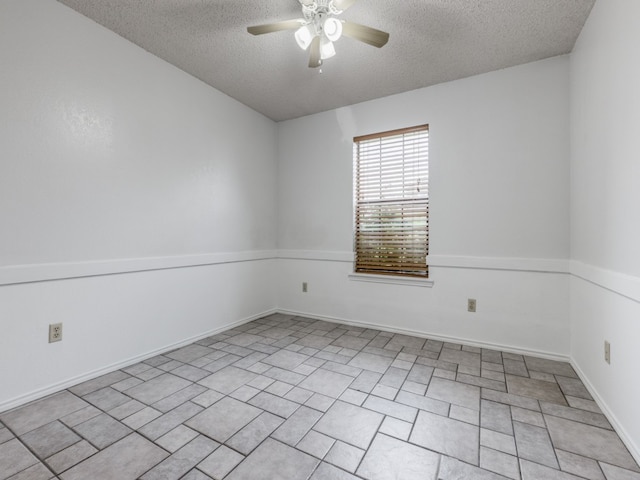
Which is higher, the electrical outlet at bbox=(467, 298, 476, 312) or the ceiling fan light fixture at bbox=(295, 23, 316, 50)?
the ceiling fan light fixture at bbox=(295, 23, 316, 50)

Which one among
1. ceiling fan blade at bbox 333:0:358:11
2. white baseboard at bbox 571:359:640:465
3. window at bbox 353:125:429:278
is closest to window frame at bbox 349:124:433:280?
window at bbox 353:125:429:278

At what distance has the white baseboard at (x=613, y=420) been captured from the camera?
1372 millimetres

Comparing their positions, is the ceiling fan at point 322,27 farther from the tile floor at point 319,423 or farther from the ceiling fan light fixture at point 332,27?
the tile floor at point 319,423

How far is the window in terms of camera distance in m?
3.05

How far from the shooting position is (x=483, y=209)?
8.95ft

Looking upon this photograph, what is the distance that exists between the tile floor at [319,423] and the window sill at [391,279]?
740 millimetres

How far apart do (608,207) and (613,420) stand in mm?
1150

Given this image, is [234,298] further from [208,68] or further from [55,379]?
[208,68]

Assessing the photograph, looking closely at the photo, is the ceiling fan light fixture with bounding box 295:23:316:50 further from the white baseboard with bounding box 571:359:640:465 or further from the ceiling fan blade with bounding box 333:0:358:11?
the white baseboard with bounding box 571:359:640:465

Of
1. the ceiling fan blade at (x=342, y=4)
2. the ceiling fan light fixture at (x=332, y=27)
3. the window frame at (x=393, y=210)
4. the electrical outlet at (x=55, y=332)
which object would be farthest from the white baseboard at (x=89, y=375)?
the ceiling fan blade at (x=342, y=4)

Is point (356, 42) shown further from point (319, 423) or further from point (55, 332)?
point (55, 332)

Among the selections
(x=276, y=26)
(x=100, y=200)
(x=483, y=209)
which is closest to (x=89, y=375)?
(x=100, y=200)

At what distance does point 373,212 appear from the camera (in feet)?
10.9

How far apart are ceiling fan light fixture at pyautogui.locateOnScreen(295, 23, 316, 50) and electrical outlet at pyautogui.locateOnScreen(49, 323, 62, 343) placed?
94.3 inches
